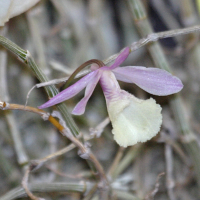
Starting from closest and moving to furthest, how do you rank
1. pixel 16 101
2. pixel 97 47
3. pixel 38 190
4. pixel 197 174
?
pixel 38 190 → pixel 197 174 → pixel 16 101 → pixel 97 47

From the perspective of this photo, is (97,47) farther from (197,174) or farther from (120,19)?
(197,174)

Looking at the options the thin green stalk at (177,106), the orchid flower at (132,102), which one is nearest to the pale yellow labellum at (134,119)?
the orchid flower at (132,102)

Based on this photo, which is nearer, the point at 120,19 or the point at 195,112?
the point at 195,112

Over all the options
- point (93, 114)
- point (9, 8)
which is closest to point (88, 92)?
point (9, 8)

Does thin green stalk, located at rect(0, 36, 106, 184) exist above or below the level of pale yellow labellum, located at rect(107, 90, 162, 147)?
above

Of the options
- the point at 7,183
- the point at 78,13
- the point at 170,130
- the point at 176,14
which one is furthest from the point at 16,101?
the point at 176,14

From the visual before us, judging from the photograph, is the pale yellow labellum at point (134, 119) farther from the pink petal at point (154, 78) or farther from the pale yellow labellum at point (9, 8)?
the pale yellow labellum at point (9, 8)

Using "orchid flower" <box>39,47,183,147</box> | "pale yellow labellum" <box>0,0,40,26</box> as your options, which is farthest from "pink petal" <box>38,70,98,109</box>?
"pale yellow labellum" <box>0,0,40,26</box>

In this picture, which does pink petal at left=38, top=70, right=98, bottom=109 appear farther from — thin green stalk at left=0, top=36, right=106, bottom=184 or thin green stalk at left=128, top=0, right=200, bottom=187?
thin green stalk at left=128, top=0, right=200, bottom=187
